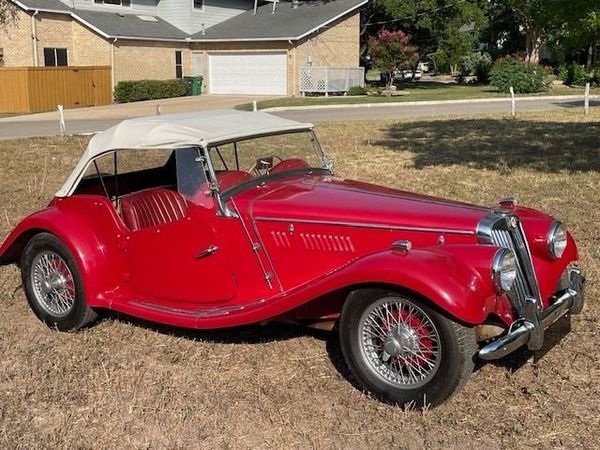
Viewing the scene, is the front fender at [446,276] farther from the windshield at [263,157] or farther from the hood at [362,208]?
the windshield at [263,157]

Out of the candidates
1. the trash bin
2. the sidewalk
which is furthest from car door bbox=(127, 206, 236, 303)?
the trash bin

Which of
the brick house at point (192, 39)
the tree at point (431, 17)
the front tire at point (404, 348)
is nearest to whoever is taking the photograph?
the front tire at point (404, 348)

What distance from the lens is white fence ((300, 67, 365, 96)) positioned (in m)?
34.0

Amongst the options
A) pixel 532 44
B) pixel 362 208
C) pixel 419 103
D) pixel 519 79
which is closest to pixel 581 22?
pixel 362 208

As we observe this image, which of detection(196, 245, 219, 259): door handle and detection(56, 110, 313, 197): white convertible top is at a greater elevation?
detection(56, 110, 313, 197): white convertible top

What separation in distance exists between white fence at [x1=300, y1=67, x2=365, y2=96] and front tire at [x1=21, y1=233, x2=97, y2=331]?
29.7 metres

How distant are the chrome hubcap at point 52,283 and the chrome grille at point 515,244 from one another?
9.48 ft

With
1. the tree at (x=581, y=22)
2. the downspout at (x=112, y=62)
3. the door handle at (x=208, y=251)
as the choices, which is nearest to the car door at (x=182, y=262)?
the door handle at (x=208, y=251)

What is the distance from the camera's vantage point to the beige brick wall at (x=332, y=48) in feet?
113

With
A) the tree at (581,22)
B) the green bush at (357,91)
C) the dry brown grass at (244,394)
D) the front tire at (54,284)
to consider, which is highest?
the tree at (581,22)

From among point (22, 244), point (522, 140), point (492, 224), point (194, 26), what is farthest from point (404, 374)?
point (194, 26)

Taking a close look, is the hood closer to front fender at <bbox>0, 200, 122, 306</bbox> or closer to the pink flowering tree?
front fender at <bbox>0, 200, 122, 306</bbox>

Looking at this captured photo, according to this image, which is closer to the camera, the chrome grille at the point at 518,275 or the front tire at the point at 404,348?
the front tire at the point at 404,348

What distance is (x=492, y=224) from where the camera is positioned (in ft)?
12.5
